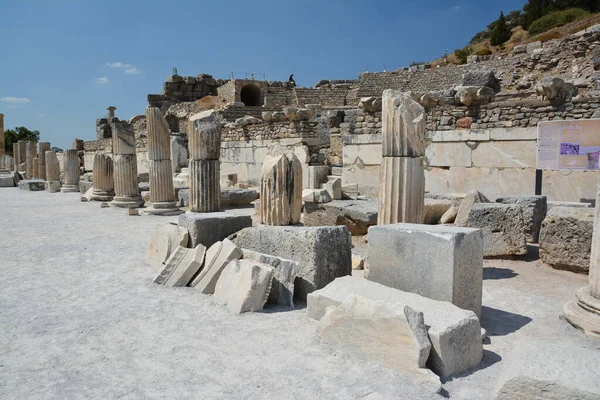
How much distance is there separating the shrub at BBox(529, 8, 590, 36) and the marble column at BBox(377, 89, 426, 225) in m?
38.5

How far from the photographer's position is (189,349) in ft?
11.8

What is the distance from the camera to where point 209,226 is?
19.7 feet

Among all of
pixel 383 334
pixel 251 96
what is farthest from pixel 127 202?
pixel 251 96

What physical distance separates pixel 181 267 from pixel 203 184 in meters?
2.84

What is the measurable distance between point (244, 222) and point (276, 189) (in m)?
1.08

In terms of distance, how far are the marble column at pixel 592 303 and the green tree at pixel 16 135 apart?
53128 millimetres

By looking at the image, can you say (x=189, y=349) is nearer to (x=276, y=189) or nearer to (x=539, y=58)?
(x=276, y=189)

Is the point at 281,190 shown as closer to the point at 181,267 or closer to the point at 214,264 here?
the point at 214,264

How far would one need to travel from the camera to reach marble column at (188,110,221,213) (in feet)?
25.6

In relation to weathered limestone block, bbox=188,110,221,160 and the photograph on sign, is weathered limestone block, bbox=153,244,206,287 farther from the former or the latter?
the photograph on sign

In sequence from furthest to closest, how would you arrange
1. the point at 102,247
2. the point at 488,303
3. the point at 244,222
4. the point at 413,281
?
the point at 102,247 → the point at 244,222 → the point at 488,303 → the point at 413,281

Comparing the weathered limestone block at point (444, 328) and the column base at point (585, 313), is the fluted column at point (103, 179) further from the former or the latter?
the column base at point (585, 313)

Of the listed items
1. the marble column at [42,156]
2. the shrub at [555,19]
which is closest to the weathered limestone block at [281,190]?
the marble column at [42,156]

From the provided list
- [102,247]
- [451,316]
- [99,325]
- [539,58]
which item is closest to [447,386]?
[451,316]
